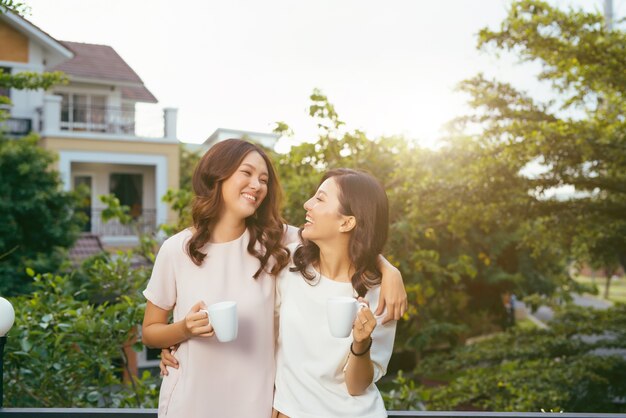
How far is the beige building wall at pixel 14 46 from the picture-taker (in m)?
16.0

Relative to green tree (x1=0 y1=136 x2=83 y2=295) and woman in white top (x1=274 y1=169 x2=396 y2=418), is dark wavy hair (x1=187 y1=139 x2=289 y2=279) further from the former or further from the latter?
green tree (x1=0 y1=136 x2=83 y2=295)

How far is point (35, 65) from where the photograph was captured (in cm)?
1636

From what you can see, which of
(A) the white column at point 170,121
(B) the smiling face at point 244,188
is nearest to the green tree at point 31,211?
(A) the white column at point 170,121

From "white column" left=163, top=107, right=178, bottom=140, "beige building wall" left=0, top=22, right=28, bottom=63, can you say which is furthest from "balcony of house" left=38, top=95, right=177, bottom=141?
"beige building wall" left=0, top=22, right=28, bottom=63

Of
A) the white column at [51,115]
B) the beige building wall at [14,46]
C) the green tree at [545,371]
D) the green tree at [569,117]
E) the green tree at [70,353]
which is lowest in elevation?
the green tree at [545,371]

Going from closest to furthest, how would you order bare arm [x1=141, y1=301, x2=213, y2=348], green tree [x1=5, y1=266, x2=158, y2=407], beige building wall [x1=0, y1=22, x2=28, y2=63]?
1. bare arm [x1=141, y1=301, x2=213, y2=348]
2. green tree [x1=5, y1=266, x2=158, y2=407]
3. beige building wall [x1=0, y1=22, x2=28, y2=63]

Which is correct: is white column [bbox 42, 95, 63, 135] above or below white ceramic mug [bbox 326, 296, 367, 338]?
above

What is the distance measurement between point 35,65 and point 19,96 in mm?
1087

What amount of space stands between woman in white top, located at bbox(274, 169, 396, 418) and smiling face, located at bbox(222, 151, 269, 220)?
0.58ft

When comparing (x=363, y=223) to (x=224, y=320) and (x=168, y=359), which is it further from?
(x=168, y=359)

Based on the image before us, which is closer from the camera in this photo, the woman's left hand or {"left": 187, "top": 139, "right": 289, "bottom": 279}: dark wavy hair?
the woman's left hand

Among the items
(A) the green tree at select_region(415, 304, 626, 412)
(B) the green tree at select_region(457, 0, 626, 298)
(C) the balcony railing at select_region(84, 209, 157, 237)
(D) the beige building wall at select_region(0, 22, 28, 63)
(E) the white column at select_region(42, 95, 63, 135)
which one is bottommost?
(A) the green tree at select_region(415, 304, 626, 412)

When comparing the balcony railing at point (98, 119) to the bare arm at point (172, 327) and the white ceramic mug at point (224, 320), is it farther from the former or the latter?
the white ceramic mug at point (224, 320)

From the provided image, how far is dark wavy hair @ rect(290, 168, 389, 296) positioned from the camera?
80.4 inches
